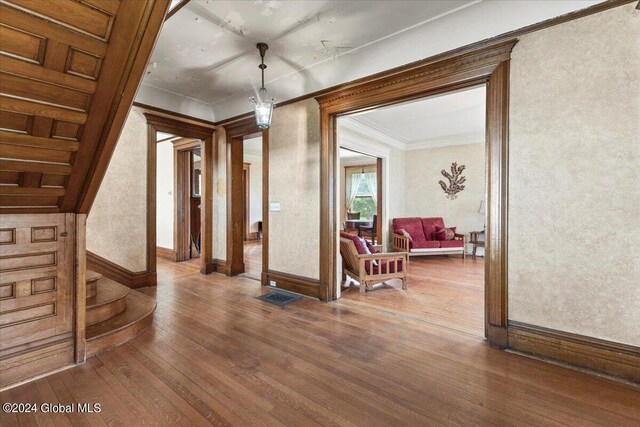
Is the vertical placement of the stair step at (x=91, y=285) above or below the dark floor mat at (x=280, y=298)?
above

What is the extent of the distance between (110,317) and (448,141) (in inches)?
288

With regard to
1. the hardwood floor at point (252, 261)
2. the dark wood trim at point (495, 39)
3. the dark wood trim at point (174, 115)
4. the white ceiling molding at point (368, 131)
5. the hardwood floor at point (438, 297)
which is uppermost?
the white ceiling molding at point (368, 131)

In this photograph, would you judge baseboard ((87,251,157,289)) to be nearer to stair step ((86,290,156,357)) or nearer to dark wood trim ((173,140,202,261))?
stair step ((86,290,156,357))

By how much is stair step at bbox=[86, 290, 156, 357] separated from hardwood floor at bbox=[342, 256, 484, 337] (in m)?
2.32

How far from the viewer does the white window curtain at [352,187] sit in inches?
425

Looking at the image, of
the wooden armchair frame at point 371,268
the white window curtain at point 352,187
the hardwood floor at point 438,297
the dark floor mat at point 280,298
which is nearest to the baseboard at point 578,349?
the hardwood floor at point 438,297

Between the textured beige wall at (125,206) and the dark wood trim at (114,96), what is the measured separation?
2.16 m

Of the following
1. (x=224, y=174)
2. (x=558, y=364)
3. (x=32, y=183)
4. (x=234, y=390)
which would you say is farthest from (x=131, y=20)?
(x=224, y=174)

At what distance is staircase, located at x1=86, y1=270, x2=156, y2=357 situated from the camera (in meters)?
2.38

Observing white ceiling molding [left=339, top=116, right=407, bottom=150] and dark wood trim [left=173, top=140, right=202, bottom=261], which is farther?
dark wood trim [left=173, top=140, right=202, bottom=261]

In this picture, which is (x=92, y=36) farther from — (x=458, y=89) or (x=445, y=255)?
(x=445, y=255)

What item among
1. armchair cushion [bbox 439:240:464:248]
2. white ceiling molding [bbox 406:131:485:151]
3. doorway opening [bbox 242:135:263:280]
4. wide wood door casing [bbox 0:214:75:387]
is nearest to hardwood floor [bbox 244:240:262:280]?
doorway opening [bbox 242:135:263:280]

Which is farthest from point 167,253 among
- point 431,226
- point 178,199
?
point 431,226

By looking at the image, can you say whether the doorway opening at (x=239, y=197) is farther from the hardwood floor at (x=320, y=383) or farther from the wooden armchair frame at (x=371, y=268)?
the hardwood floor at (x=320, y=383)
